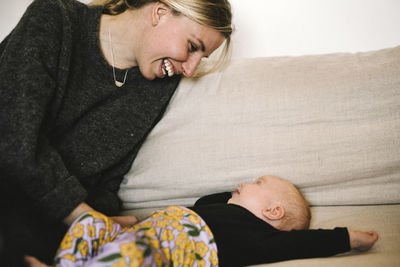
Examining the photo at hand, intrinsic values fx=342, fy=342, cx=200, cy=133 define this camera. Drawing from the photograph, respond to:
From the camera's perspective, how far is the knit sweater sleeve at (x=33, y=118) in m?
0.85

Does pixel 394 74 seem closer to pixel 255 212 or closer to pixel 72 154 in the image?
pixel 255 212

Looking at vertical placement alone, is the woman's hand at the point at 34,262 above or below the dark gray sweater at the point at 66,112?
below

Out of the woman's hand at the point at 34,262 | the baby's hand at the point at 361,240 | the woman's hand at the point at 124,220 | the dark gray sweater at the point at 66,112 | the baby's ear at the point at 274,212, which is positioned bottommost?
the baby's hand at the point at 361,240

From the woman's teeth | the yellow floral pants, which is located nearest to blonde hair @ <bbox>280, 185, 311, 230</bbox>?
the yellow floral pants

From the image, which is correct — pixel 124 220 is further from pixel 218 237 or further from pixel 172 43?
pixel 172 43

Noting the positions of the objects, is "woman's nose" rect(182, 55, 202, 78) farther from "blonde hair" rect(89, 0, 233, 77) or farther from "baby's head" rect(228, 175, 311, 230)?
"baby's head" rect(228, 175, 311, 230)

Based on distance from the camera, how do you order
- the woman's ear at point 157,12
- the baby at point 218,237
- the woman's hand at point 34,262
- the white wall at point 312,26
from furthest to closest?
the white wall at point 312,26
the woman's ear at point 157,12
the baby at point 218,237
the woman's hand at point 34,262

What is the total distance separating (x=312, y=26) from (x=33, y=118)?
1.34 metres

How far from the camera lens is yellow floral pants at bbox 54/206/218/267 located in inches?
28.5

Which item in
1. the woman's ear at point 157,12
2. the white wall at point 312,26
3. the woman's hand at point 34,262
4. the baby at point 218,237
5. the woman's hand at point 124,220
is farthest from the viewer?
the white wall at point 312,26

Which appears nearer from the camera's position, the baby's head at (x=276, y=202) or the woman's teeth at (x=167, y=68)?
the baby's head at (x=276, y=202)

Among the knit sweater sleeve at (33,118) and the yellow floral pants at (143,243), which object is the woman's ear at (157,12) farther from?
the yellow floral pants at (143,243)

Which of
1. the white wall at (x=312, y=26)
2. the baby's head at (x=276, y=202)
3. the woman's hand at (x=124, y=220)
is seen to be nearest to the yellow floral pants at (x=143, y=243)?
the woman's hand at (x=124, y=220)

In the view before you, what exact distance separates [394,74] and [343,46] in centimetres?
55
